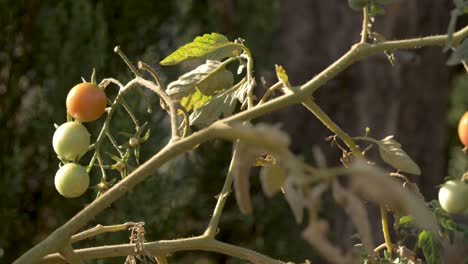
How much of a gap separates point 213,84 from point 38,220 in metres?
1.28

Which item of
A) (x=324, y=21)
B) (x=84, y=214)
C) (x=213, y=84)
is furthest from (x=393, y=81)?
(x=84, y=214)

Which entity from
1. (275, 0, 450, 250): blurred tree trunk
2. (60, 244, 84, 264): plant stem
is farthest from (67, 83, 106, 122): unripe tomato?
(275, 0, 450, 250): blurred tree trunk

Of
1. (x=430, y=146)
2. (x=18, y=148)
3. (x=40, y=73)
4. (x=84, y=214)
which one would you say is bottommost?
(x=430, y=146)

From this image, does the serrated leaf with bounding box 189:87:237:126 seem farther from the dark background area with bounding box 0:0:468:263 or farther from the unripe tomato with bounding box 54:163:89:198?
the dark background area with bounding box 0:0:468:263

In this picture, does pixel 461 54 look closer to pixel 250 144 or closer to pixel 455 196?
pixel 455 196

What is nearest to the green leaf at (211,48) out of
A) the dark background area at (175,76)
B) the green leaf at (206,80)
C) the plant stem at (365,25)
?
the green leaf at (206,80)

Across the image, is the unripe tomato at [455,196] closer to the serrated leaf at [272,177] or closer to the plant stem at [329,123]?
the plant stem at [329,123]

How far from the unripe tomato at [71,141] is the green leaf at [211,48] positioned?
10 cm

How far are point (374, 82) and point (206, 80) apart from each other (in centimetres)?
175

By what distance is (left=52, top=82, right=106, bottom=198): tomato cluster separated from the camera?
573 mm

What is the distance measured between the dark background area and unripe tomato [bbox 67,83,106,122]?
3.14ft

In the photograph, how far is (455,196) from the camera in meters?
0.55

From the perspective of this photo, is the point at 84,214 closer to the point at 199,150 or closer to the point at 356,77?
the point at 199,150

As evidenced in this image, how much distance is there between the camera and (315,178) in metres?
0.32
